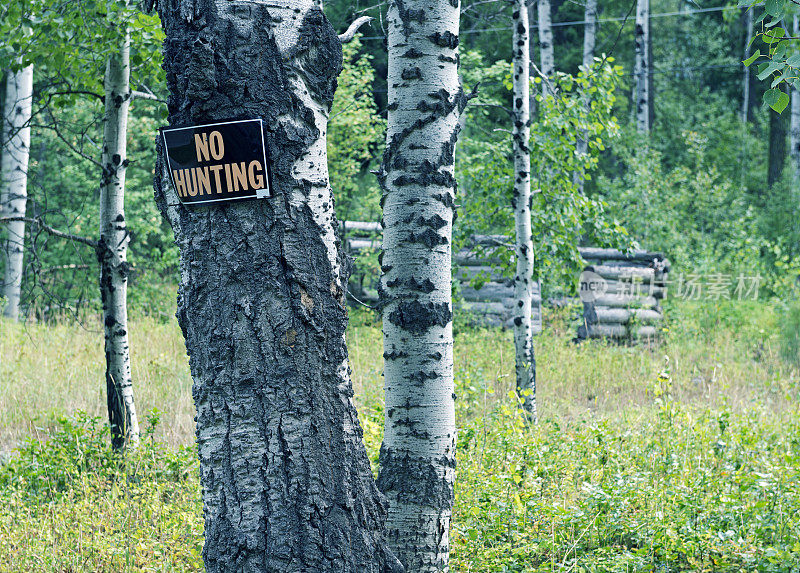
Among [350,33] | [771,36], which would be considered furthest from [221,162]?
[771,36]

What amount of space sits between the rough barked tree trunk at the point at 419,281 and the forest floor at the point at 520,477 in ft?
1.53

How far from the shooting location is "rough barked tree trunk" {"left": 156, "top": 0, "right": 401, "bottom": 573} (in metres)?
2.36

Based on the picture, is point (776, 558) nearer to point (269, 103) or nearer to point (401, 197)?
point (401, 197)

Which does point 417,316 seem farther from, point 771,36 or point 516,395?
point 516,395

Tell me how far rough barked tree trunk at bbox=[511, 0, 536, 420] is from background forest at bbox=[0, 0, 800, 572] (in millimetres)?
315

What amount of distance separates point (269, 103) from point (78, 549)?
2839 millimetres

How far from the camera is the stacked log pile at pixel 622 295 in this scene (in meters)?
11.4

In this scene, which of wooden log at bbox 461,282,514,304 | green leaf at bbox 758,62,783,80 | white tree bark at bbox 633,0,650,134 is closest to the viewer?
green leaf at bbox 758,62,783,80

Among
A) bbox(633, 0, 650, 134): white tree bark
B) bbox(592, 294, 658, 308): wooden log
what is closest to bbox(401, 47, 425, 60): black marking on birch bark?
bbox(592, 294, 658, 308): wooden log

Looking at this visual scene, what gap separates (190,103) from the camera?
2.40 meters

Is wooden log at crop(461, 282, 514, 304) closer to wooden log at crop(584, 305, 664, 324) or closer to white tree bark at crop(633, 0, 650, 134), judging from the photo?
wooden log at crop(584, 305, 664, 324)

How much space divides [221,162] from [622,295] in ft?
34.0

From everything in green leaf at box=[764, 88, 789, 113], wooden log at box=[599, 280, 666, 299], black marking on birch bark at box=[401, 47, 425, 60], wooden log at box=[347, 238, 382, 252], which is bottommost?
wooden log at box=[599, 280, 666, 299]

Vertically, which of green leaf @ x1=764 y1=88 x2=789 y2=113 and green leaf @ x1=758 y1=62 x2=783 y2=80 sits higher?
green leaf @ x1=758 y1=62 x2=783 y2=80
